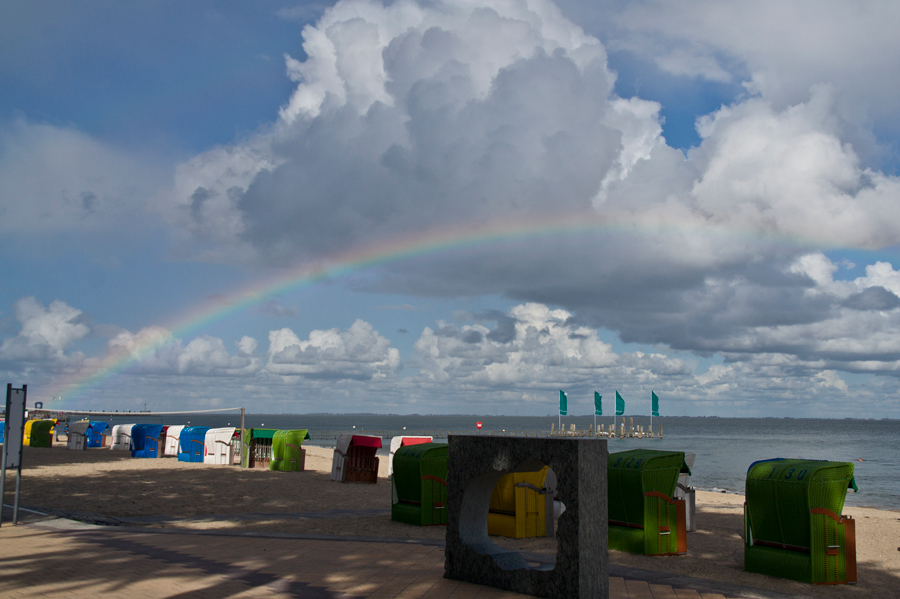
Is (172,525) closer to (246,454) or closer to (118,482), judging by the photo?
(118,482)

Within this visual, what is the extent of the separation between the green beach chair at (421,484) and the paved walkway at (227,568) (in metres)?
2.22

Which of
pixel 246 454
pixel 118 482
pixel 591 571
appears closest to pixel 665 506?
pixel 591 571

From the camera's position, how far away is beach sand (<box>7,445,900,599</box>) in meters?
9.69

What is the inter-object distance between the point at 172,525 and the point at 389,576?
6313 millimetres

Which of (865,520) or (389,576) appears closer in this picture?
(389,576)

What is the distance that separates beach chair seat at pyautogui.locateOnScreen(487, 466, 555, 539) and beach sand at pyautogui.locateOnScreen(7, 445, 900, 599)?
0.36 metres

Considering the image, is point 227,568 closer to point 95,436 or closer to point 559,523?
point 559,523

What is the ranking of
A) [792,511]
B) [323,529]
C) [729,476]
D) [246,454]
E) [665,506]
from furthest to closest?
[729,476], [246,454], [323,529], [665,506], [792,511]

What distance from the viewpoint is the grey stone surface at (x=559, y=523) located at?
21.9 ft

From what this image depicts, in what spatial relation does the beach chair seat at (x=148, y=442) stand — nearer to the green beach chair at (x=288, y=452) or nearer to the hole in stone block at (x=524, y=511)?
the green beach chair at (x=288, y=452)

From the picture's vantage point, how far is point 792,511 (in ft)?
29.0

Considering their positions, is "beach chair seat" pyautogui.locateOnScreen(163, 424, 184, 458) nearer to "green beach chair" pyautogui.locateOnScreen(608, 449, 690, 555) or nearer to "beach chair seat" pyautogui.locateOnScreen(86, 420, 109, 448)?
"beach chair seat" pyautogui.locateOnScreen(86, 420, 109, 448)

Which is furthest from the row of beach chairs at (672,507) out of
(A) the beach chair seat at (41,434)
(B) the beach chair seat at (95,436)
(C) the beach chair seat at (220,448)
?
(A) the beach chair seat at (41,434)

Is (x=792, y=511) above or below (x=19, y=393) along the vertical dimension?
below
